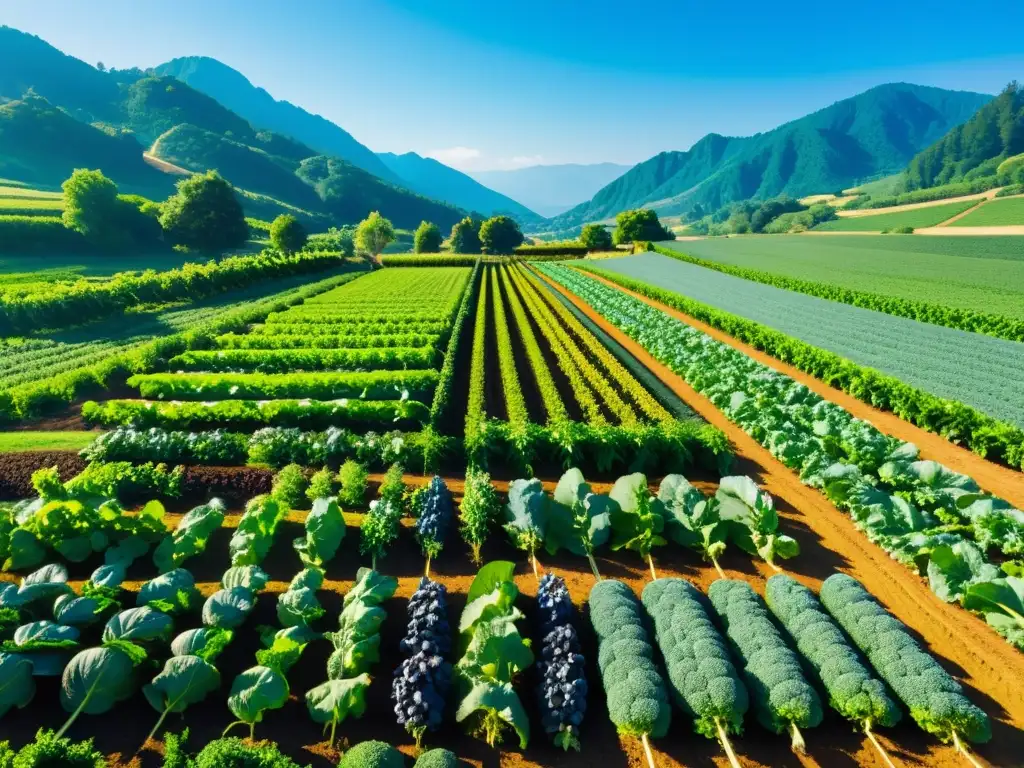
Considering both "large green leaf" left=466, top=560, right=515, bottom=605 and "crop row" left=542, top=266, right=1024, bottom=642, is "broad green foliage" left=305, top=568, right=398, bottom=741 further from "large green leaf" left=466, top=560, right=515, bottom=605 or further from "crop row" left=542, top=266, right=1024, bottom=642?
"crop row" left=542, top=266, right=1024, bottom=642

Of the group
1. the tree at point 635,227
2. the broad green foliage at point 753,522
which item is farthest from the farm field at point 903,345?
the tree at point 635,227

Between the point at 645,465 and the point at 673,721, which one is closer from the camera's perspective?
the point at 673,721

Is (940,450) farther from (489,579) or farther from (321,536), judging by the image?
(321,536)

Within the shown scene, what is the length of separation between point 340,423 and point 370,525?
6507mm

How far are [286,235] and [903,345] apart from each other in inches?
2781

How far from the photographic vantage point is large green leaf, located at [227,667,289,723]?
6.40 metres

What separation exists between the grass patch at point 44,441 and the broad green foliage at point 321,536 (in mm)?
9246

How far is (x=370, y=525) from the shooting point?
1005 centimetres

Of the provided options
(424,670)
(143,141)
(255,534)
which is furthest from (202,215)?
(143,141)

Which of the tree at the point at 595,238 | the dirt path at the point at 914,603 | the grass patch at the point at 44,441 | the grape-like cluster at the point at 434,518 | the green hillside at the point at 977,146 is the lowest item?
the dirt path at the point at 914,603

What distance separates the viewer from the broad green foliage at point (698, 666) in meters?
6.24

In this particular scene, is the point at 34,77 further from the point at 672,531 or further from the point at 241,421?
the point at 672,531

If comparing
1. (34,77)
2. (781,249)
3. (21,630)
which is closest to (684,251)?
(781,249)

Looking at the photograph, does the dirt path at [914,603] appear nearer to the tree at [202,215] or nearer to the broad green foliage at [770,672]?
the broad green foliage at [770,672]
